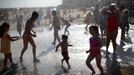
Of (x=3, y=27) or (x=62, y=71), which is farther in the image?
(x=3, y=27)

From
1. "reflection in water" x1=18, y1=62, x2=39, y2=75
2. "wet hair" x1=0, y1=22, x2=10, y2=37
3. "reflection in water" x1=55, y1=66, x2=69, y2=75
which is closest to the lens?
"reflection in water" x1=55, y1=66, x2=69, y2=75

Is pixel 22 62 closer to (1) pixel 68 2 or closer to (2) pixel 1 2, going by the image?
(1) pixel 68 2

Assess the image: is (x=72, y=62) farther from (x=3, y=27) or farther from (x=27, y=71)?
(x=3, y=27)

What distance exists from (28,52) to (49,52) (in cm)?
103

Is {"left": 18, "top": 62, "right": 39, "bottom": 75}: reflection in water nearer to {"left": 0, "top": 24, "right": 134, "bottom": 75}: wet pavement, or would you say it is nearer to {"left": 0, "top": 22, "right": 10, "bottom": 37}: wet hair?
{"left": 0, "top": 24, "right": 134, "bottom": 75}: wet pavement

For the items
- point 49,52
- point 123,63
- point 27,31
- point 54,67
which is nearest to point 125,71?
point 123,63

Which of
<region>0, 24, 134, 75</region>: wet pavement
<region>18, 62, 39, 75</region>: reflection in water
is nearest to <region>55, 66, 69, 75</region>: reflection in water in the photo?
<region>0, 24, 134, 75</region>: wet pavement

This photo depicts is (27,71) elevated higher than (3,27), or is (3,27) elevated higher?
(3,27)

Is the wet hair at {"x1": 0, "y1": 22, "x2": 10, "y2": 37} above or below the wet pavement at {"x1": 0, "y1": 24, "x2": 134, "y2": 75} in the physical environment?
above

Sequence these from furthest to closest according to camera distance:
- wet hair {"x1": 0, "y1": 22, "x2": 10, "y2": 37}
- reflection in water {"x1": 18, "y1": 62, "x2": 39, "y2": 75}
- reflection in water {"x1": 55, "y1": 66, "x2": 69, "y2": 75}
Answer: wet hair {"x1": 0, "y1": 22, "x2": 10, "y2": 37}
reflection in water {"x1": 18, "y1": 62, "x2": 39, "y2": 75}
reflection in water {"x1": 55, "y1": 66, "x2": 69, "y2": 75}

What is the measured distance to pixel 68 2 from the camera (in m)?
114

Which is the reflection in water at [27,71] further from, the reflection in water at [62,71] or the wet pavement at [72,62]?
the reflection in water at [62,71]

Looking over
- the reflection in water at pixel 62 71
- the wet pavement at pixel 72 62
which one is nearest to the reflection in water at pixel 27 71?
the wet pavement at pixel 72 62

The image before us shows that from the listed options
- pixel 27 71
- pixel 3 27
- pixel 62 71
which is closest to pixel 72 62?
pixel 62 71
